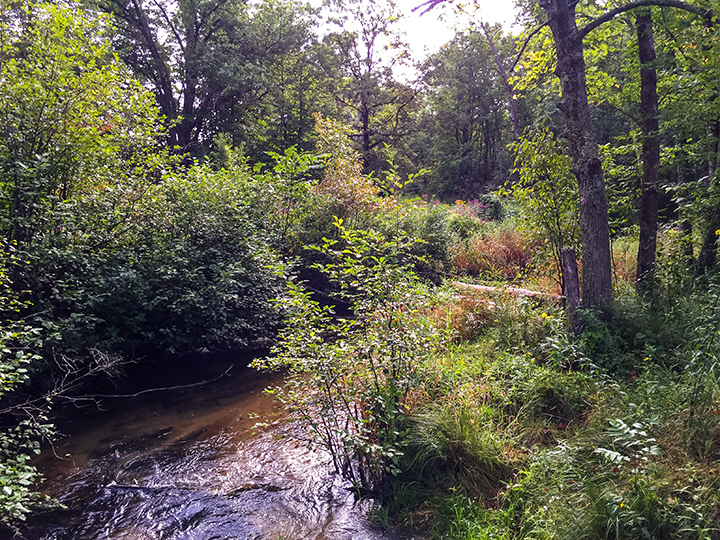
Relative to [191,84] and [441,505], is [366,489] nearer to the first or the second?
[441,505]

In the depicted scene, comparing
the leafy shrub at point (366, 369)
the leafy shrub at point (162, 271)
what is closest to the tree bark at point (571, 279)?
the leafy shrub at point (366, 369)

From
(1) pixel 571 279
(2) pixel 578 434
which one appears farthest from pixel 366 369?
(1) pixel 571 279

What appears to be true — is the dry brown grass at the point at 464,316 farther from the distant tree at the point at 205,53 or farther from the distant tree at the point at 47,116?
the distant tree at the point at 205,53

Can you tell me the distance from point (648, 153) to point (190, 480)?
7.25m

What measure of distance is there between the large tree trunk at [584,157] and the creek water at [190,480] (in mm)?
3934

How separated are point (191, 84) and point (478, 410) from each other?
65.0ft

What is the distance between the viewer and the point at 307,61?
880 inches

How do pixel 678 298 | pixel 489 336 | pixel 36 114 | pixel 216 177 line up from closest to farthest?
pixel 678 298 → pixel 36 114 → pixel 489 336 → pixel 216 177

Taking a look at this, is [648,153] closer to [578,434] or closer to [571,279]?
[571,279]

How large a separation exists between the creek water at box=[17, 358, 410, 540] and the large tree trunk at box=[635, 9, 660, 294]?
4926 mm

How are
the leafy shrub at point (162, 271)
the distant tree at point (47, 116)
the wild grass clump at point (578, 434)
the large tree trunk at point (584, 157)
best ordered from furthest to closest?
the leafy shrub at point (162, 271) < the distant tree at point (47, 116) < the large tree trunk at point (584, 157) < the wild grass clump at point (578, 434)

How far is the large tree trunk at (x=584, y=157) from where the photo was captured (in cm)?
505

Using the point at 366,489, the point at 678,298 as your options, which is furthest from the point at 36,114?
the point at 678,298

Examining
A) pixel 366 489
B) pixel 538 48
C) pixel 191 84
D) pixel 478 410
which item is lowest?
pixel 366 489
